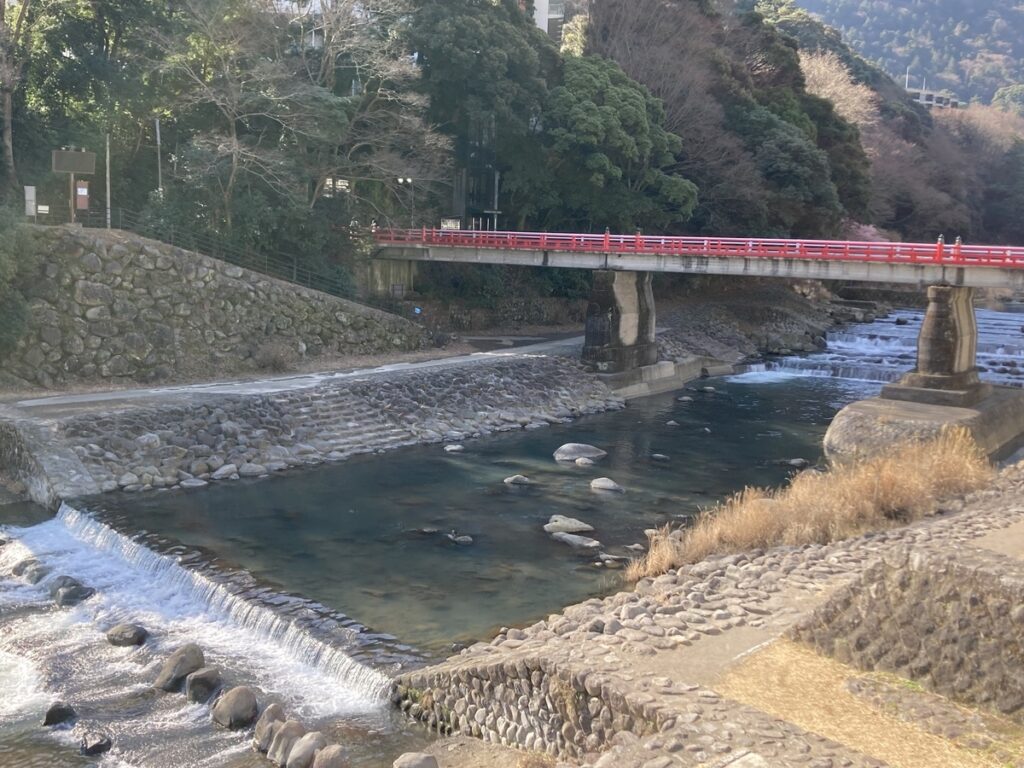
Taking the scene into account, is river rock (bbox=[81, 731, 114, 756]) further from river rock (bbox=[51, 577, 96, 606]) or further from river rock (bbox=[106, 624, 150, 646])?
river rock (bbox=[51, 577, 96, 606])

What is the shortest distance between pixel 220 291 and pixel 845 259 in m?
23.0

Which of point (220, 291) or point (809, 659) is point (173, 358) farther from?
point (809, 659)

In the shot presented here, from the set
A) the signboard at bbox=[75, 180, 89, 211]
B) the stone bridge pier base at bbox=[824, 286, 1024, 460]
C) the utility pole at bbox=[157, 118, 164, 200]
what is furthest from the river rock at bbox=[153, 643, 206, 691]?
the utility pole at bbox=[157, 118, 164, 200]

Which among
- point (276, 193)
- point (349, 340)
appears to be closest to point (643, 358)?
point (349, 340)

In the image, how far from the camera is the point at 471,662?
13.9m

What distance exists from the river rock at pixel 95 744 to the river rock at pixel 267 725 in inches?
77.3

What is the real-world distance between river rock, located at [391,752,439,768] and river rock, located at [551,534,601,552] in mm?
9494

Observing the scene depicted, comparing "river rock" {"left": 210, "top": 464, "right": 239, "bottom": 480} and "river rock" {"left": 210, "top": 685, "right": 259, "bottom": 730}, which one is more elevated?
"river rock" {"left": 210, "top": 464, "right": 239, "bottom": 480}

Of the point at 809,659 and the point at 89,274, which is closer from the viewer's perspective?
the point at 809,659

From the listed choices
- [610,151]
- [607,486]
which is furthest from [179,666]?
[610,151]

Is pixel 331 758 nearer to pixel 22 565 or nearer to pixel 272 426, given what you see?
pixel 22 565

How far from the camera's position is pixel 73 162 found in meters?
34.0

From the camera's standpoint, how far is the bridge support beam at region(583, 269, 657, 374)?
41906mm

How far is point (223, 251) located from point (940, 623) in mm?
32676
